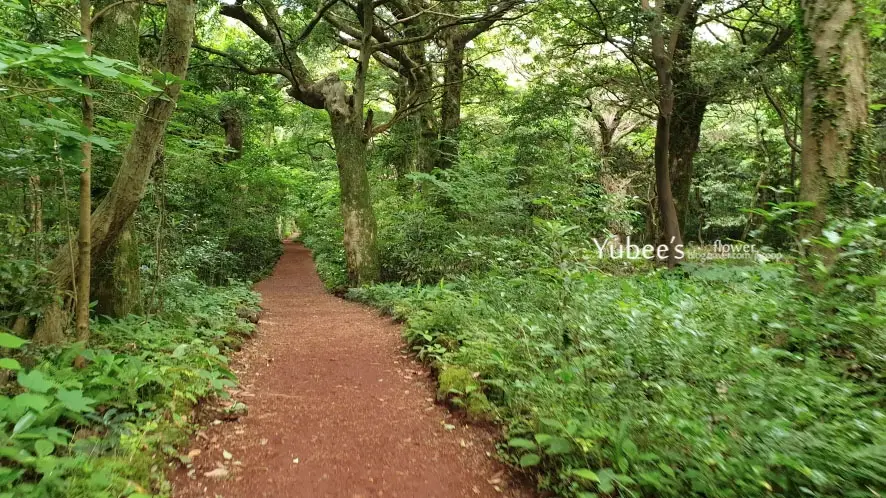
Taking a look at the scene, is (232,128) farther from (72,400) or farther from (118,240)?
(72,400)

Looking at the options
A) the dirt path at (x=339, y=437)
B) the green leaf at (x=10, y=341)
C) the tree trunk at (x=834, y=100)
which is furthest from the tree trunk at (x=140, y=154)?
the tree trunk at (x=834, y=100)

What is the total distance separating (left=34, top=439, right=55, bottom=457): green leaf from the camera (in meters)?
2.27

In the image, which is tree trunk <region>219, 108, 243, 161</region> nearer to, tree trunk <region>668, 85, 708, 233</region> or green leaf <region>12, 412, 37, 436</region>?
tree trunk <region>668, 85, 708, 233</region>

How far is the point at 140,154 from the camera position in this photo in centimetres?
442

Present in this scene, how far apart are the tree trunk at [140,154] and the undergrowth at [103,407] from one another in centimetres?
84

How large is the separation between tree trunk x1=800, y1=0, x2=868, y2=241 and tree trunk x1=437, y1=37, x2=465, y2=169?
9.69 metres

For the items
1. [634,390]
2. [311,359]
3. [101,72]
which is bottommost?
[311,359]

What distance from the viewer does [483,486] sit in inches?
122

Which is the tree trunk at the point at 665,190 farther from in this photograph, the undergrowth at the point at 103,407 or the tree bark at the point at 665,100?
the undergrowth at the point at 103,407

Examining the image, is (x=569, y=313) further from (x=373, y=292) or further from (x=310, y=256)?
(x=310, y=256)

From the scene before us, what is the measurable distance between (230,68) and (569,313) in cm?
1094

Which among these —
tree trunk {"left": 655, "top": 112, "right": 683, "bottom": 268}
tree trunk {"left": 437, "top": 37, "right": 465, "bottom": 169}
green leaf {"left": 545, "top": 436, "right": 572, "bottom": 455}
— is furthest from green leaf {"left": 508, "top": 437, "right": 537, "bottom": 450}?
tree trunk {"left": 437, "top": 37, "right": 465, "bottom": 169}

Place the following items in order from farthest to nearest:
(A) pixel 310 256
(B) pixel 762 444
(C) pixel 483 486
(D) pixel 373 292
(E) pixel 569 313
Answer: (A) pixel 310 256
(D) pixel 373 292
(E) pixel 569 313
(C) pixel 483 486
(B) pixel 762 444

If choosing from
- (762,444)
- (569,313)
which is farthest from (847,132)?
(762,444)
